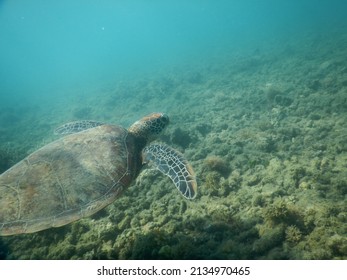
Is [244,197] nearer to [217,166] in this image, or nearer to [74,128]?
[217,166]

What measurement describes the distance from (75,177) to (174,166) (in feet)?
5.66

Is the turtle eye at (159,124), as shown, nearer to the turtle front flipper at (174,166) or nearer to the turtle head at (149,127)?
the turtle head at (149,127)

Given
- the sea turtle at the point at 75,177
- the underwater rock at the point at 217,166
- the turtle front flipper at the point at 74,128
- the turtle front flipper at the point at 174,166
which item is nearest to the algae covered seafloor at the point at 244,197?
the underwater rock at the point at 217,166

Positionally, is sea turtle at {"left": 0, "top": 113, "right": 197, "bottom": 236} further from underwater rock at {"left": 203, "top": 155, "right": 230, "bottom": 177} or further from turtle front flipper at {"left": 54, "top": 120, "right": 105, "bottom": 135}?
turtle front flipper at {"left": 54, "top": 120, "right": 105, "bottom": 135}

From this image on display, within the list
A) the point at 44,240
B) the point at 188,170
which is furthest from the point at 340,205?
the point at 44,240

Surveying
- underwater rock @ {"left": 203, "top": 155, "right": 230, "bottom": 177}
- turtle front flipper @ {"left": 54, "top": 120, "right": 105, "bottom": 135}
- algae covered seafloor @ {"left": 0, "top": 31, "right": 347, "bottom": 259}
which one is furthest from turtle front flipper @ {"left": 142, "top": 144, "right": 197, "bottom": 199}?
turtle front flipper @ {"left": 54, "top": 120, "right": 105, "bottom": 135}

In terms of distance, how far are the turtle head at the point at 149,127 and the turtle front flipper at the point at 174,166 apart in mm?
555

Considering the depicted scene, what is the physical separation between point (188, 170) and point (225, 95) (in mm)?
8357

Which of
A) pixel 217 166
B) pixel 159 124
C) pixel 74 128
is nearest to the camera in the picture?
pixel 217 166

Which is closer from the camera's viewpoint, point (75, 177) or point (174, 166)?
point (75, 177)

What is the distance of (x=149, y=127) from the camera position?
5652 millimetres

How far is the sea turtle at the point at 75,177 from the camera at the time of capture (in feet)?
11.4

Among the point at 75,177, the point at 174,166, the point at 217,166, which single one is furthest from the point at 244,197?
the point at 75,177

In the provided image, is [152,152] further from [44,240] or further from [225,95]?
[225,95]
